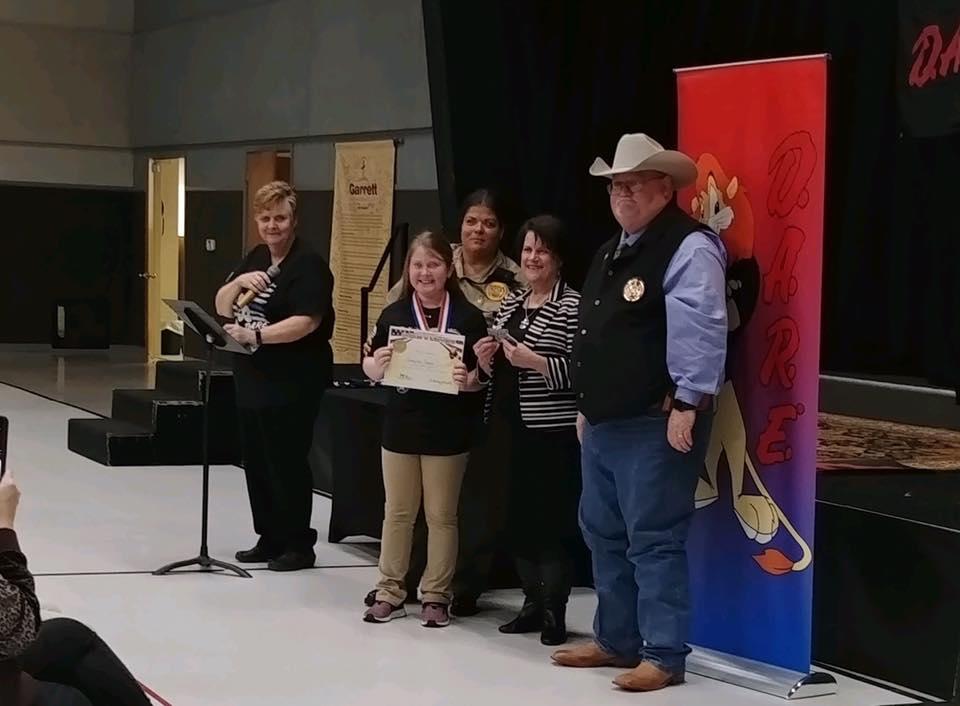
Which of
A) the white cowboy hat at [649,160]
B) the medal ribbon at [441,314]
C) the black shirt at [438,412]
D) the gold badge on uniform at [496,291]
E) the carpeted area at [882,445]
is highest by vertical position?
the white cowboy hat at [649,160]

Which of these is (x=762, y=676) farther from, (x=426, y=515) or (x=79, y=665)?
(x=79, y=665)

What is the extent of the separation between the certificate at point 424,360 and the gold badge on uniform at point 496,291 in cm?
33

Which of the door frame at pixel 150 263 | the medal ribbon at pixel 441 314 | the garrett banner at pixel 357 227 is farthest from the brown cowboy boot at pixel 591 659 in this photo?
the door frame at pixel 150 263

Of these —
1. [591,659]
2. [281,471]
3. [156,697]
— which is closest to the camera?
[156,697]

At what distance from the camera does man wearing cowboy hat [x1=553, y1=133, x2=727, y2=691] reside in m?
4.45

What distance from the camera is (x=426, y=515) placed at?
5.39 meters

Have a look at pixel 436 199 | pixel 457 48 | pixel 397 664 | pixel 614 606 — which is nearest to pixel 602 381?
pixel 614 606

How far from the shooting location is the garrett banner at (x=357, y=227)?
10.7m

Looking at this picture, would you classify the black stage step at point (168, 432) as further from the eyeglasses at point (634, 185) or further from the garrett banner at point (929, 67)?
the eyeglasses at point (634, 185)

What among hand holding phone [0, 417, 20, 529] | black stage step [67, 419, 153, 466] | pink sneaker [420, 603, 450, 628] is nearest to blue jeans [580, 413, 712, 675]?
pink sneaker [420, 603, 450, 628]

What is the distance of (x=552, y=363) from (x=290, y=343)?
1.36 meters

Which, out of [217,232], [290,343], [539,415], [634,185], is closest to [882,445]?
[539,415]

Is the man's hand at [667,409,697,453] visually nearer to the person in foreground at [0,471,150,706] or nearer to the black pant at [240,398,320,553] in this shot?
the person in foreground at [0,471,150,706]

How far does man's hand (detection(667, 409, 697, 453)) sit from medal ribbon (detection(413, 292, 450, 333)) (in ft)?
3.69
